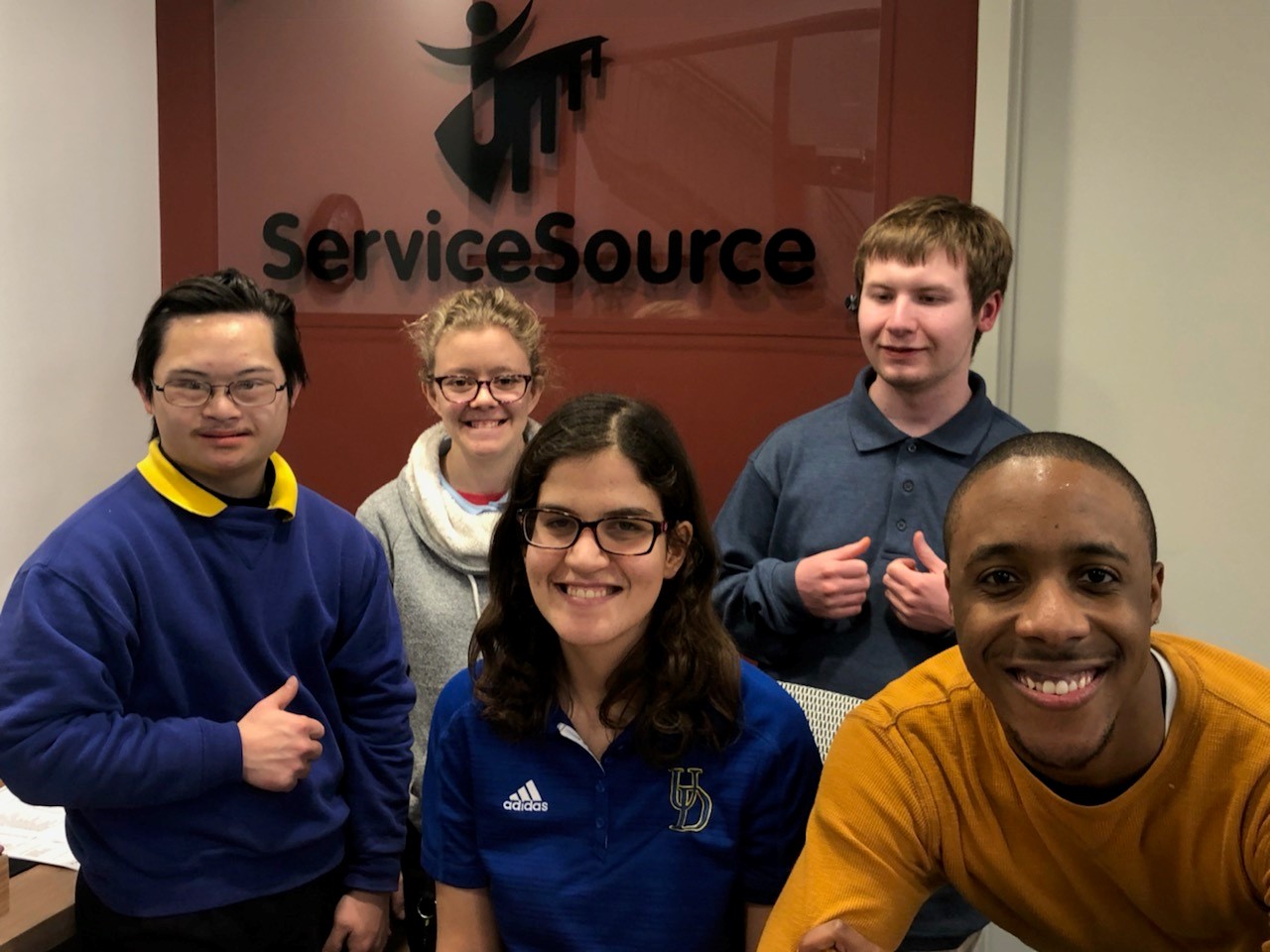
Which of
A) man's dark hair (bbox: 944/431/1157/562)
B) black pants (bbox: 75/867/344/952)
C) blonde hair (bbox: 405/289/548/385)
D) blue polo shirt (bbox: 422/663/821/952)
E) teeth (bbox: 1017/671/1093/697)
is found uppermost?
blonde hair (bbox: 405/289/548/385)

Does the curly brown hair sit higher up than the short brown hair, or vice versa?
the short brown hair

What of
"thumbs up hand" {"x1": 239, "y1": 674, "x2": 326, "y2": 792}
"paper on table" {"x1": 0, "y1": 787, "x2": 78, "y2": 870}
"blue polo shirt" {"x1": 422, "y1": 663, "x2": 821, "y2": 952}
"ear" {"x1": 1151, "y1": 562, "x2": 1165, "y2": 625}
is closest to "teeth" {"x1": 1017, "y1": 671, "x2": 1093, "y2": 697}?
"ear" {"x1": 1151, "y1": 562, "x2": 1165, "y2": 625}

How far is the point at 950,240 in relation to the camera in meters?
1.94

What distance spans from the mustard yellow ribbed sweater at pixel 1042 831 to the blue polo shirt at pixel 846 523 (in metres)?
0.46

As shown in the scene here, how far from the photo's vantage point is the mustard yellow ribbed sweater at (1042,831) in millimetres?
1281

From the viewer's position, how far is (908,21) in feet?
8.43

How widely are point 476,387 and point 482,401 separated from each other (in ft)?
0.11

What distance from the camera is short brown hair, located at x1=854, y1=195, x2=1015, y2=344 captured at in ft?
6.37

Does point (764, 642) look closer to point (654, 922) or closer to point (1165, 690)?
point (654, 922)

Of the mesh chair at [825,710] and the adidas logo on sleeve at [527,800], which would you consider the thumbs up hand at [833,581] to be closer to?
the mesh chair at [825,710]

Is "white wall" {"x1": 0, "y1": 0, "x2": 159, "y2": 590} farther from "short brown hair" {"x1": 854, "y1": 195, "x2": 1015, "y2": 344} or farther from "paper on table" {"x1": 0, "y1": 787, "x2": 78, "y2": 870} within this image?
"short brown hair" {"x1": 854, "y1": 195, "x2": 1015, "y2": 344}

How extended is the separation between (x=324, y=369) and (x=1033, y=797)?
2216 millimetres

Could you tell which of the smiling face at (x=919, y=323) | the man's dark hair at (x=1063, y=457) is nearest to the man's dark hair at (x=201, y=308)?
the smiling face at (x=919, y=323)

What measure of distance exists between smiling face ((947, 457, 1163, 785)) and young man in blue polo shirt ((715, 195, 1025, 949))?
546 mm
